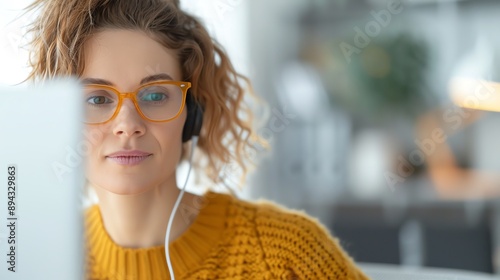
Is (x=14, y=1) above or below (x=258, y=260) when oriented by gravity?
above

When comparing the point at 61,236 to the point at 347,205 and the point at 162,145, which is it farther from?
the point at 347,205

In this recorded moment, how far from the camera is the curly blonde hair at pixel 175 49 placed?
93cm

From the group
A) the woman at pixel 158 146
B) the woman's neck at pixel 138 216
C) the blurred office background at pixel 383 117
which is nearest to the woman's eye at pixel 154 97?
the woman at pixel 158 146

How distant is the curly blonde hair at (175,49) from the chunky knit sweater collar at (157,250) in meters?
0.13

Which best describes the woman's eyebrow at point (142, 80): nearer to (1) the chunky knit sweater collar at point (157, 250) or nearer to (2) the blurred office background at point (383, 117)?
(1) the chunky knit sweater collar at point (157, 250)

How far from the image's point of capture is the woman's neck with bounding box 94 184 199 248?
1006mm

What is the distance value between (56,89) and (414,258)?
2113 mm

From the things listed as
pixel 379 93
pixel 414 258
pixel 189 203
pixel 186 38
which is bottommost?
pixel 414 258

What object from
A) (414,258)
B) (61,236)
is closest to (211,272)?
(61,236)

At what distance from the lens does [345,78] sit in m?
2.76

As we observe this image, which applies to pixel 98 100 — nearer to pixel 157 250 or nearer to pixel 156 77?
pixel 156 77

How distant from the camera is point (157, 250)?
100 cm

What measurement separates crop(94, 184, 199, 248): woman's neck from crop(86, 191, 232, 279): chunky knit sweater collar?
1 cm

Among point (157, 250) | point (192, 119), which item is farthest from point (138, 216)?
point (192, 119)
